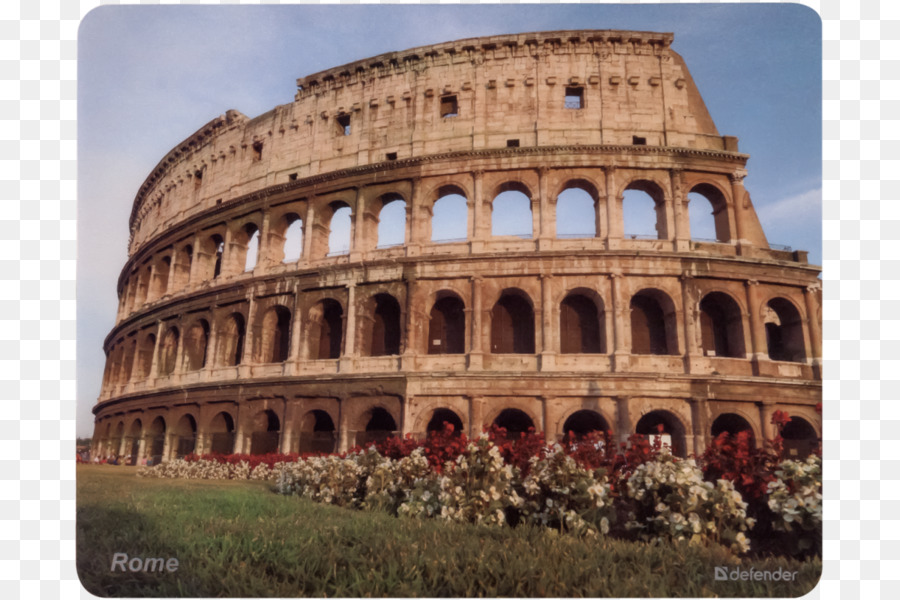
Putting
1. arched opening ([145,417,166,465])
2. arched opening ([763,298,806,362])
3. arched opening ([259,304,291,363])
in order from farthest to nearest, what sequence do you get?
arched opening ([145,417,166,465]) < arched opening ([259,304,291,363]) < arched opening ([763,298,806,362])

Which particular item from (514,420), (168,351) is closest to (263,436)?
(168,351)

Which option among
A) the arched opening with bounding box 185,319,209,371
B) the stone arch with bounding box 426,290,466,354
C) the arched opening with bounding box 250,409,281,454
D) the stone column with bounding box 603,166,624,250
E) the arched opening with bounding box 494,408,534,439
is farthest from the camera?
the arched opening with bounding box 185,319,209,371

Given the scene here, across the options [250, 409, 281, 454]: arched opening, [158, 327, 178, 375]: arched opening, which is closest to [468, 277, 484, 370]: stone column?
[250, 409, 281, 454]: arched opening

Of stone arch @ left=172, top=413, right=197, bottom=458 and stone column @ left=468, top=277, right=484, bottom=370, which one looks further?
stone arch @ left=172, top=413, right=197, bottom=458

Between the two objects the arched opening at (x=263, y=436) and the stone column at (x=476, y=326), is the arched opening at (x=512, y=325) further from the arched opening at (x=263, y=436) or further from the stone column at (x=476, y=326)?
the arched opening at (x=263, y=436)

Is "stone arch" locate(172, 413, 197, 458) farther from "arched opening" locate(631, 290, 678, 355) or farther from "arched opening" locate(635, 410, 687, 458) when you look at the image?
"arched opening" locate(631, 290, 678, 355)

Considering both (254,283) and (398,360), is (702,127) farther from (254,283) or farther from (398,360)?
(254,283)

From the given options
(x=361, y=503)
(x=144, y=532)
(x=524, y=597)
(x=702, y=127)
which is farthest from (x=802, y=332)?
(x=144, y=532)

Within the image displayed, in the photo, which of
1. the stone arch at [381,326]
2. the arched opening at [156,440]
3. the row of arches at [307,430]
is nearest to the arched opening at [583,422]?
the row of arches at [307,430]
